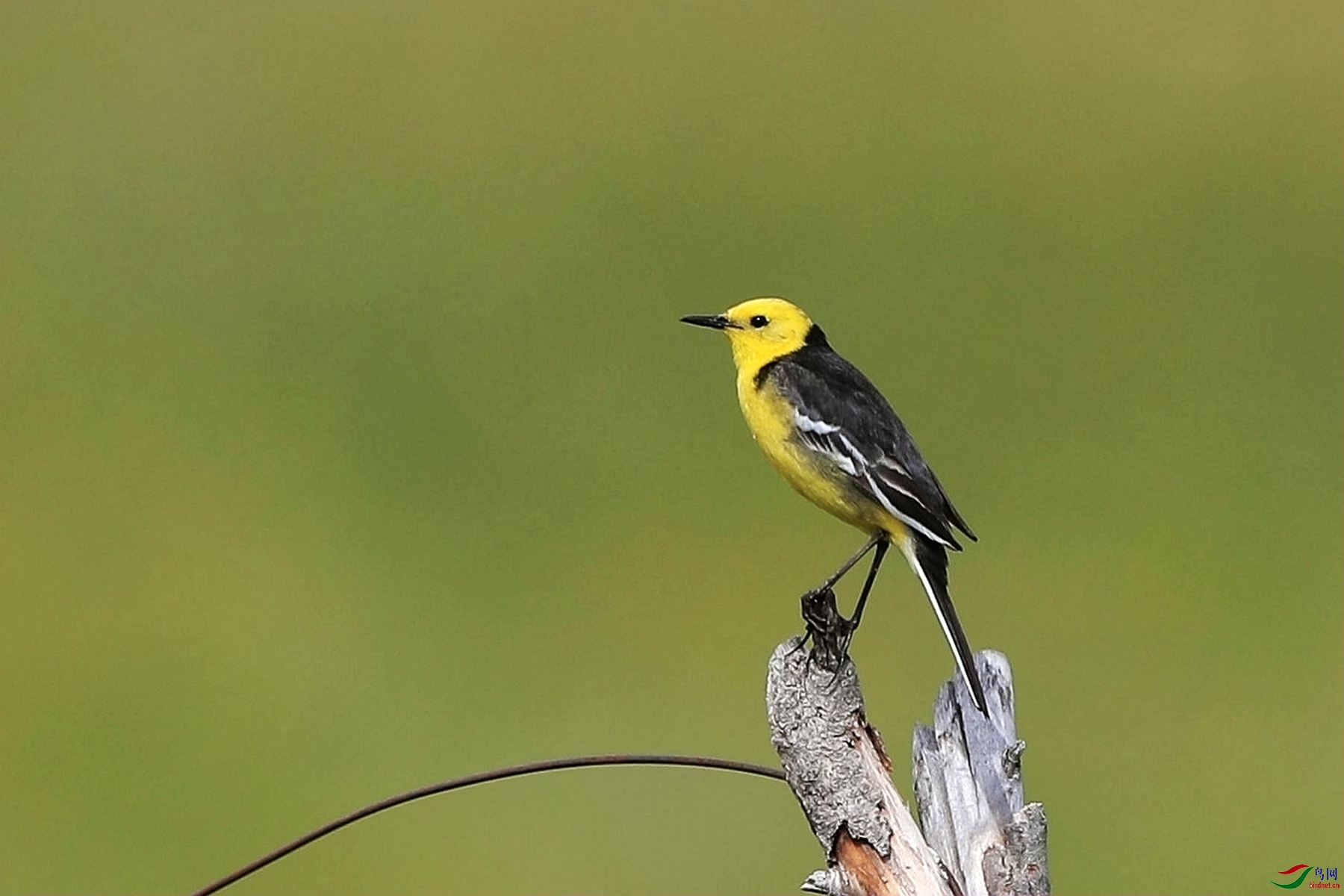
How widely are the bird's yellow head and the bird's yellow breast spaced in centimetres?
32

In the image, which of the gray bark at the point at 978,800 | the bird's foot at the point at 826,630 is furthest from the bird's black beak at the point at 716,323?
the gray bark at the point at 978,800

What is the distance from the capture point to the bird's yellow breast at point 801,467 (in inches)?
183

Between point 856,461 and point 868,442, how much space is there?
0.07 m

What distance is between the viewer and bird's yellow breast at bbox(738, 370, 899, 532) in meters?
4.64

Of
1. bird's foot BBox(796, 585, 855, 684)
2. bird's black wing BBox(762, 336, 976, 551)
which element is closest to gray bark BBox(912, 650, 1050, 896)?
bird's foot BBox(796, 585, 855, 684)

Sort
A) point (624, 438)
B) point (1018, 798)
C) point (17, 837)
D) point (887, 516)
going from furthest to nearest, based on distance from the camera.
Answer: point (624, 438) < point (17, 837) < point (887, 516) < point (1018, 798)

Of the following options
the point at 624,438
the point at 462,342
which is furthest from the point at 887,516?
the point at 462,342

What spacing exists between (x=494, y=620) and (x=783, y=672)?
624 centimetres

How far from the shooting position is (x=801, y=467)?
4.71 m

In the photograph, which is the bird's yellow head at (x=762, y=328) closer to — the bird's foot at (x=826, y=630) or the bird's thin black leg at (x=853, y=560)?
the bird's thin black leg at (x=853, y=560)

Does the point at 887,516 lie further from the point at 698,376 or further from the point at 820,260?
the point at 820,260

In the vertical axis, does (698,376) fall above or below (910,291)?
below

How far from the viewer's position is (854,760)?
338 centimetres

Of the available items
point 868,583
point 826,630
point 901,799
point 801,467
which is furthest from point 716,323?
point 901,799
